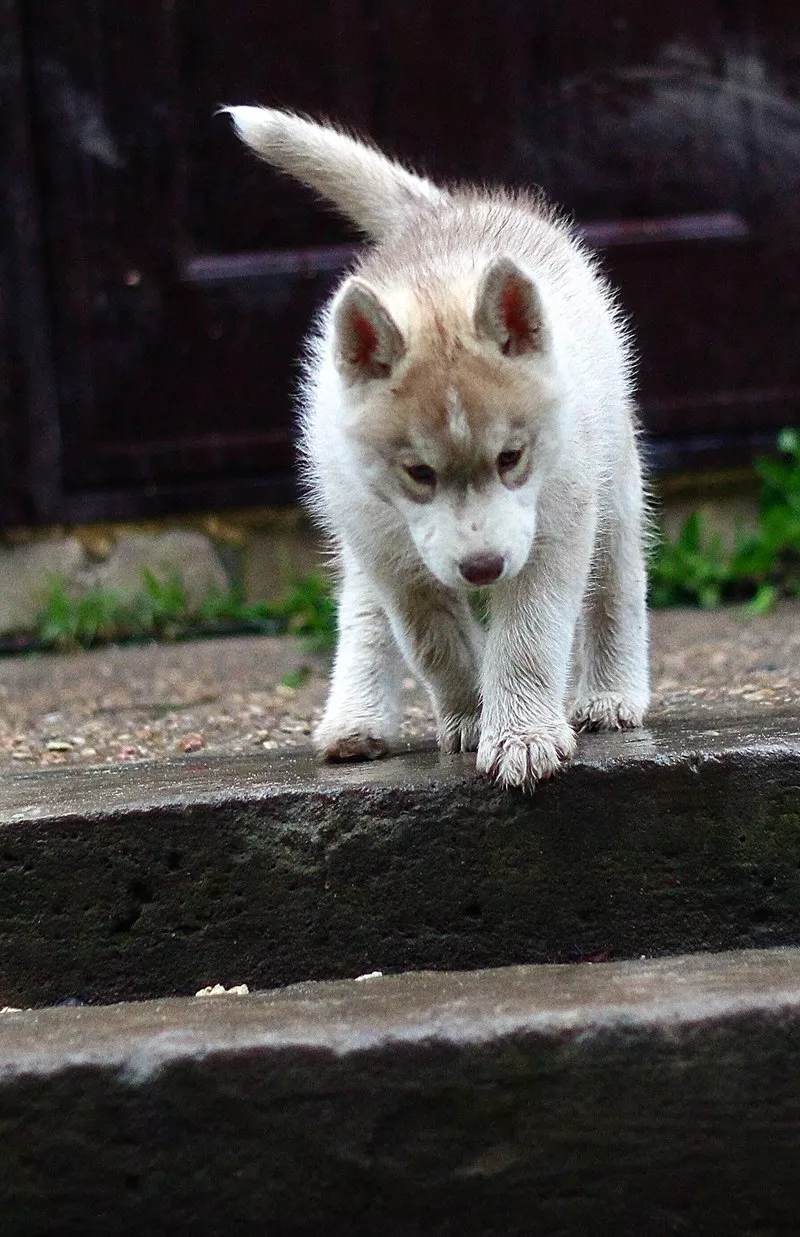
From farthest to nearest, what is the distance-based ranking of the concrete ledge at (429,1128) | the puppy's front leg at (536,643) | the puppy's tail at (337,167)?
the puppy's tail at (337,167) → the puppy's front leg at (536,643) → the concrete ledge at (429,1128)

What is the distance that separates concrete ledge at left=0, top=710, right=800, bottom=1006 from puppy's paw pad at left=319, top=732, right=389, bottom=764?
39 cm

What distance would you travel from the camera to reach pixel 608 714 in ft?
12.8

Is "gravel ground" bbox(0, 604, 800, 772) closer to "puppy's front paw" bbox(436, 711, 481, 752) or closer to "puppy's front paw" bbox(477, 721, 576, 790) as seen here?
"puppy's front paw" bbox(436, 711, 481, 752)

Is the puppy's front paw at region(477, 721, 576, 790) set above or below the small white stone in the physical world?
above

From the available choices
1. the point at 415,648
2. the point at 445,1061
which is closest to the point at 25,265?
the point at 415,648

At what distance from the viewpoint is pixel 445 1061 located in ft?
8.68

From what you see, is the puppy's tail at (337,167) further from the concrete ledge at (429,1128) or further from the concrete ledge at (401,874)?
the concrete ledge at (429,1128)

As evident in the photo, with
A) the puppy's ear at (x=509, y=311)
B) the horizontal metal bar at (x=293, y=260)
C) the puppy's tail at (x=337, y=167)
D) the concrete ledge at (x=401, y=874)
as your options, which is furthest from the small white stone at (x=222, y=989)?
the horizontal metal bar at (x=293, y=260)

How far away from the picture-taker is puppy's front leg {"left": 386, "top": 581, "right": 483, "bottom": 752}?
3.67m

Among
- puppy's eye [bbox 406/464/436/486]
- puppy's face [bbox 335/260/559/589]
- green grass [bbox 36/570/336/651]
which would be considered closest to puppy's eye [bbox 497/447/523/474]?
puppy's face [bbox 335/260/559/589]

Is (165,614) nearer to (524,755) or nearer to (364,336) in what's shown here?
(364,336)

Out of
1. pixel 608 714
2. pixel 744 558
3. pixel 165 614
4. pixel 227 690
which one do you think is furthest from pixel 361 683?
pixel 744 558

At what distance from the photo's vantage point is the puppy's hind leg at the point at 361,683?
382 centimetres

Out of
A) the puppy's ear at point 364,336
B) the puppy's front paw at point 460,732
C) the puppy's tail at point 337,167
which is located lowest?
the puppy's front paw at point 460,732
